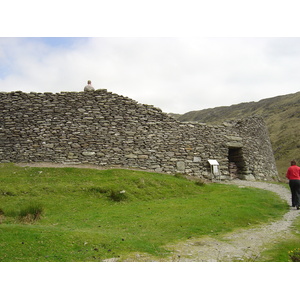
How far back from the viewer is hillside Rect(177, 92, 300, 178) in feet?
152

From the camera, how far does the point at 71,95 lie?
1848 cm

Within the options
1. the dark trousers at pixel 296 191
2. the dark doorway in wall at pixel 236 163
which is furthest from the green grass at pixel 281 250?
the dark doorway in wall at pixel 236 163

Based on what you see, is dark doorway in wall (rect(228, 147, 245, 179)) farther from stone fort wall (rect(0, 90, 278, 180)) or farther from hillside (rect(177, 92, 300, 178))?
hillside (rect(177, 92, 300, 178))

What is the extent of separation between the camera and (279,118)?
66.6 m

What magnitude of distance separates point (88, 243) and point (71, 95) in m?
13.9

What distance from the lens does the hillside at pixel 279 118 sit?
4628cm

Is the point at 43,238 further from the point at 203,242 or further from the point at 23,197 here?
the point at 23,197

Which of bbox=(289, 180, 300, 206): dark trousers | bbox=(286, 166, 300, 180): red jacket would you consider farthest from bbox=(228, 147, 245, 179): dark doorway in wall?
bbox=(289, 180, 300, 206): dark trousers

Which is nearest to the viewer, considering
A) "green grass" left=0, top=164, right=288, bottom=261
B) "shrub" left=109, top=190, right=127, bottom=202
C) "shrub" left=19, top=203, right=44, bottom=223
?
"green grass" left=0, top=164, right=288, bottom=261

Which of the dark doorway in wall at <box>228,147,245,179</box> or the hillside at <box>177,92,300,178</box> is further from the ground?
the hillside at <box>177,92,300,178</box>

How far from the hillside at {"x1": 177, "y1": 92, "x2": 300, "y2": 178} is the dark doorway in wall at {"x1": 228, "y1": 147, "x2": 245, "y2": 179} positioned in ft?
43.9

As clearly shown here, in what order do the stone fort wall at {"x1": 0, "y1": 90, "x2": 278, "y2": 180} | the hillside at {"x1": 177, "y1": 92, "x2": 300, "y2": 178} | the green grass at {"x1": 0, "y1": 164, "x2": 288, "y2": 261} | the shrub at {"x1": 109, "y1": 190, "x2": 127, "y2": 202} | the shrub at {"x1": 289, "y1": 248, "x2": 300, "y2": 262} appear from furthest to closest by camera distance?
the hillside at {"x1": 177, "y1": 92, "x2": 300, "y2": 178}
the stone fort wall at {"x1": 0, "y1": 90, "x2": 278, "y2": 180}
the shrub at {"x1": 109, "y1": 190, "x2": 127, "y2": 202}
the green grass at {"x1": 0, "y1": 164, "x2": 288, "y2": 261}
the shrub at {"x1": 289, "y1": 248, "x2": 300, "y2": 262}

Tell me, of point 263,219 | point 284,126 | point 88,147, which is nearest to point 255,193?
point 263,219

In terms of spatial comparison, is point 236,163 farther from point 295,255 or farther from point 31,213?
point 295,255
